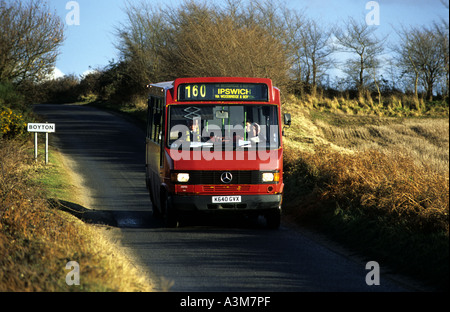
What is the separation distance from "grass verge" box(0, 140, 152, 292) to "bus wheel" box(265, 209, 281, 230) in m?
3.55

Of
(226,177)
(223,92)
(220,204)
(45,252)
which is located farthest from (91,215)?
(45,252)

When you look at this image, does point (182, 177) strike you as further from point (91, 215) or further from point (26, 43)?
point (26, 43)

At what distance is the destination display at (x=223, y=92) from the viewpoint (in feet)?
43.0

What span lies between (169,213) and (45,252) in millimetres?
4596

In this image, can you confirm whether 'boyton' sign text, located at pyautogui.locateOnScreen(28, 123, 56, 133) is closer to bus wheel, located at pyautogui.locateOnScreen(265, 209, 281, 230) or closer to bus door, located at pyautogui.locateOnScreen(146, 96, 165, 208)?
bus door, located at pyautogui.locateOnScreen(146, 96, 165, 208)

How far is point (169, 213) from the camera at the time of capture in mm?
12891

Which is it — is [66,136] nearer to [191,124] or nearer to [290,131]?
[290,131]

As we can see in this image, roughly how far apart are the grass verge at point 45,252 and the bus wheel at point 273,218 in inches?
→ 140

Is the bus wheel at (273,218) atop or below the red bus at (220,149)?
below

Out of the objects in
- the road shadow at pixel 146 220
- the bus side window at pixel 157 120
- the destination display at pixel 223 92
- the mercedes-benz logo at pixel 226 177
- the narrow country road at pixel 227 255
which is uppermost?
the destination display at pixel 223 92

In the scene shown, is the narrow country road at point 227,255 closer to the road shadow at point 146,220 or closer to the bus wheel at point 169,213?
the road shadow at point 146,220

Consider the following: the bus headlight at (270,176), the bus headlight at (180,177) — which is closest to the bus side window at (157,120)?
the bus headlight at (180,177)
